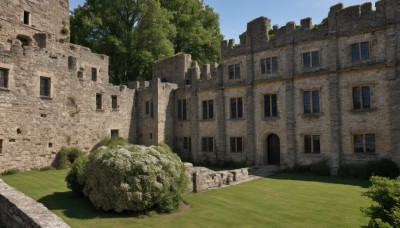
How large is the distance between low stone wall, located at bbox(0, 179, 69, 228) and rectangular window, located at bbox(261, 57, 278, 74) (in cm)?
1930

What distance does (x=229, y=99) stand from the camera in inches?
1085

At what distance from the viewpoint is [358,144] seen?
68.9 ft

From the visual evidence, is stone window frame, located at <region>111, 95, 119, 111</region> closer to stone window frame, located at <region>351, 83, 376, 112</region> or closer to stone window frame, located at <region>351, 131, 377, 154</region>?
stone window frame, located at <region>351, 83, 376, 112</region>

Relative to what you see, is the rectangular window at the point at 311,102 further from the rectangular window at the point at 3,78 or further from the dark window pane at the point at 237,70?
the rectangular window at the point at 3,78

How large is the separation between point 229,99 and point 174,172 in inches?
606

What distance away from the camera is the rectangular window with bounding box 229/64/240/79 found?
27173 mm

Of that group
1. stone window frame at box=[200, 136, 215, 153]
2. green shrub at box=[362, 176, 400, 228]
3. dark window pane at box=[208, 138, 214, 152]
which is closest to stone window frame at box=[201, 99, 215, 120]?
stone window frame at box=[200, 136, 215, 153]

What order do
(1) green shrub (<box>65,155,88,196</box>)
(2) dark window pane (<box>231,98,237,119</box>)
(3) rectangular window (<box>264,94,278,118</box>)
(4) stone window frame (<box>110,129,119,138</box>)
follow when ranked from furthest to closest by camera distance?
(4) stone window frame (<box>110,129,119,138</box>), (2) dark window pane (<box>231,98,237,119</box>), (3) rectangular window (<box>264,94,278,118</box>), (1) green shrub (<box>65,155,88,196</box>)

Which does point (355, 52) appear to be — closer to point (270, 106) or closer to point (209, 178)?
point (270, 106)

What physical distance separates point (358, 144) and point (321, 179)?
367 centimetres

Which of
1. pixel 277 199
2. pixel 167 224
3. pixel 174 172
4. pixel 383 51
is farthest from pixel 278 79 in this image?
pixel 167 224

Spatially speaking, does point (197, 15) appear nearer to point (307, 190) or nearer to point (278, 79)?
point (278, 79)

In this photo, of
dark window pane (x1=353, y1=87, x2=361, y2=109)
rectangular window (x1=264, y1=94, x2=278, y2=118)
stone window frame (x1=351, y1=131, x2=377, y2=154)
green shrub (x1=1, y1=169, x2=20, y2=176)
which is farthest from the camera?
rectangular window (x1=264, y1=94, x2=278, y2=118)

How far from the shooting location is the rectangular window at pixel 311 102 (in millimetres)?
22891
